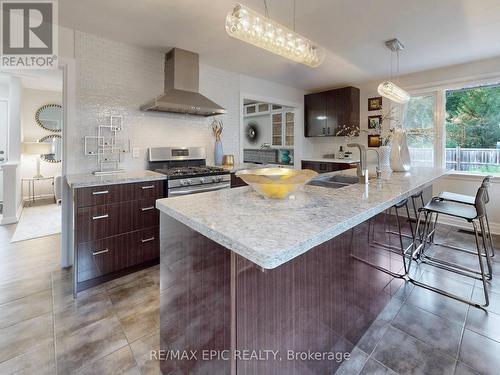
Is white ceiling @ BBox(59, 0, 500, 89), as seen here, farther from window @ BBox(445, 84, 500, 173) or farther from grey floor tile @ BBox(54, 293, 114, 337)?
grey floor tile @ BBox(54, 293, 114, 337)

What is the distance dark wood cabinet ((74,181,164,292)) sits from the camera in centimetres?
217

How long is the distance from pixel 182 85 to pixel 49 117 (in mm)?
4359

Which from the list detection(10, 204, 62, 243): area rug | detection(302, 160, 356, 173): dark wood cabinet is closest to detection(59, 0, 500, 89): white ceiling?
detection(302, 160, 356, 173): dark wood cabinet

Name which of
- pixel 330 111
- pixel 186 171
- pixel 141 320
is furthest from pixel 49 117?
pixel 330 111

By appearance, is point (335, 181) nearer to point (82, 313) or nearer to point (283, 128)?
point (82, 313)

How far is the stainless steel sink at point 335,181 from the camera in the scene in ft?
7.65

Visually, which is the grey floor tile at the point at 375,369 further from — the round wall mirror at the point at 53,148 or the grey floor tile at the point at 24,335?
the round wall mirror at the point at 53,148

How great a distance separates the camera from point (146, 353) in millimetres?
1524

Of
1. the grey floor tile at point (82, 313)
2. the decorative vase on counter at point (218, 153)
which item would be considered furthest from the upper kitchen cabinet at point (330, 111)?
the grey floor tile at point (82, 313)

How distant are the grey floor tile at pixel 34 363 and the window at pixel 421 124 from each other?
498cm

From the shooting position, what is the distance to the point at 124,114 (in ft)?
9.71

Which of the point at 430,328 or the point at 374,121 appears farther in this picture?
the point at 374,121

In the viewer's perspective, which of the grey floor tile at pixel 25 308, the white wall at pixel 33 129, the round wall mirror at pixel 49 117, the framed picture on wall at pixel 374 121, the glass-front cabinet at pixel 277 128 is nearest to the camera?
the grey floor tile at pixel 25 308

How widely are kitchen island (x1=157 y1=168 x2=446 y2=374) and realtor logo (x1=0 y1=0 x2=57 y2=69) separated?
7.80 ft
